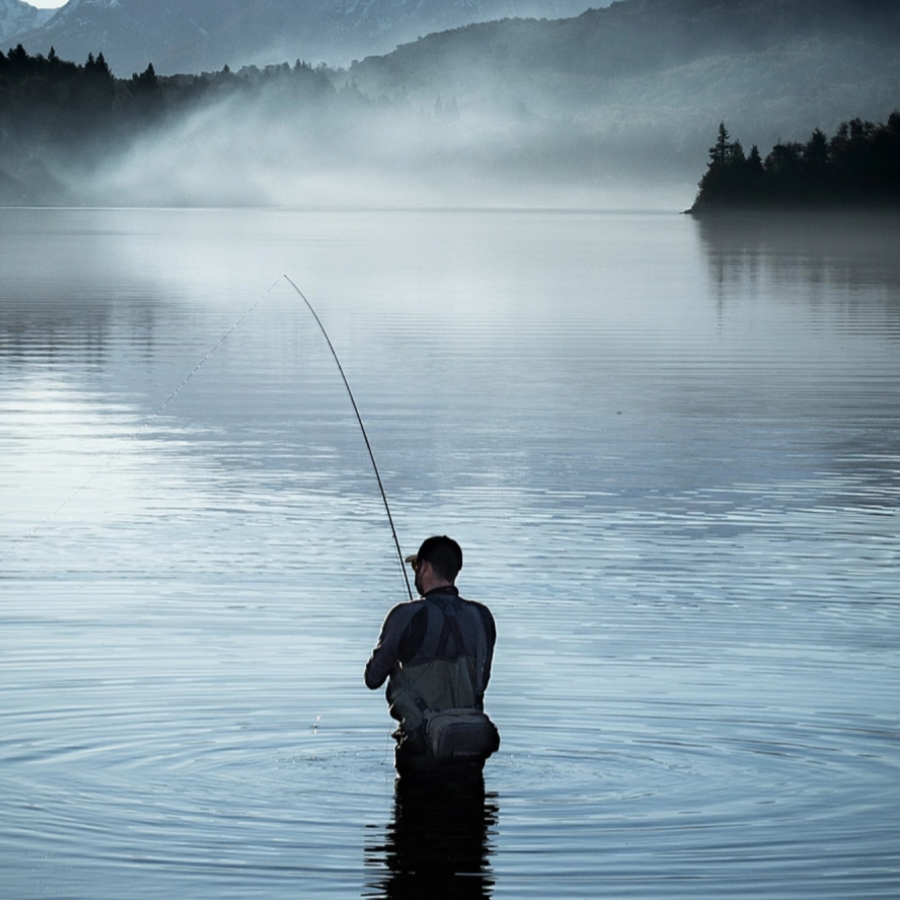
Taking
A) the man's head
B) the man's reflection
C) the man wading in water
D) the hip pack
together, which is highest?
the man's head

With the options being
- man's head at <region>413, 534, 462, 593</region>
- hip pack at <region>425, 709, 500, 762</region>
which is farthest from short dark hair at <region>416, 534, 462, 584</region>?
hip pack at <region>425, 709, 500, 762</region>

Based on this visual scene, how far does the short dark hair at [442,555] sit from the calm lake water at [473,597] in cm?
107

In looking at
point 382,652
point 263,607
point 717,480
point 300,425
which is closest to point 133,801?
point 382,652

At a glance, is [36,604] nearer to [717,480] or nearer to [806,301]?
[717,480]

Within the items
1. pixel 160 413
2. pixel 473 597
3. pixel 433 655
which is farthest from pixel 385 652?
pixel 160 413

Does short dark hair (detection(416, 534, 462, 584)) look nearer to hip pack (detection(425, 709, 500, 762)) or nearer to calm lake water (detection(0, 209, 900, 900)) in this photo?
hip pack (detection(425, 709, 500, 762))

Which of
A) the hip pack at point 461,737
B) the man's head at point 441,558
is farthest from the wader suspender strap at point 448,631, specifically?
the hip pack at point 461,737

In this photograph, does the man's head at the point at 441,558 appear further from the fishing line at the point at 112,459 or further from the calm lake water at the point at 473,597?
the fishing line at the point at 112,459

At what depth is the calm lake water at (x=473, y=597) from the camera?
27.7 ft

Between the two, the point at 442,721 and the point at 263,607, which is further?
the point at 263,607

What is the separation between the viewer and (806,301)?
54562 mm

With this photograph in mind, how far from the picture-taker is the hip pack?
8680mm

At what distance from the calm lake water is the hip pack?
30cm

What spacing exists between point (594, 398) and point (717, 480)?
8331 mm
